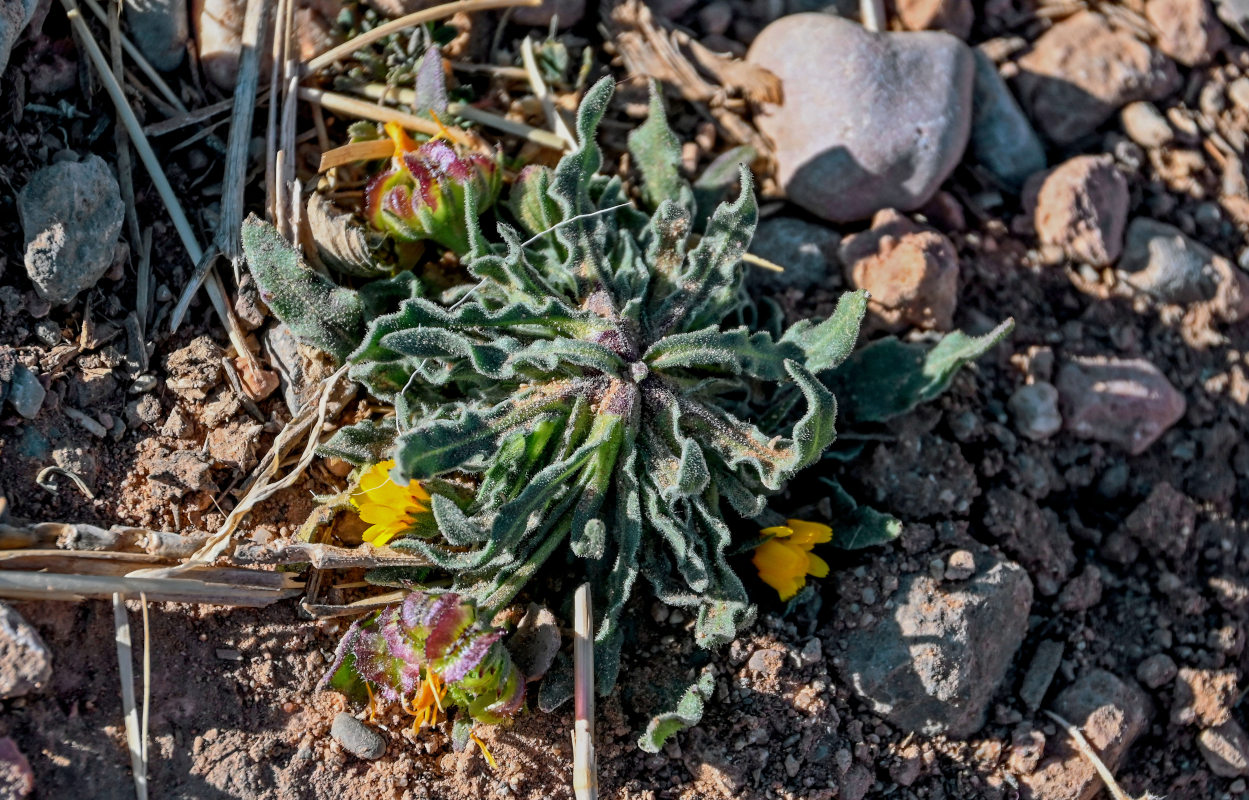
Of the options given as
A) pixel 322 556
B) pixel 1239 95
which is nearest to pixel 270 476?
pixel 322 556

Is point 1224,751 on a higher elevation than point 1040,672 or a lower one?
lower

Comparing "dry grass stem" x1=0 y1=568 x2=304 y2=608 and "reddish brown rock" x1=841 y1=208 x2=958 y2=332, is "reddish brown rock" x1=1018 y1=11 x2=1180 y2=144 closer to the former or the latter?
"reddish brown rock" x1=841 y1=208 x2=958 y2=332

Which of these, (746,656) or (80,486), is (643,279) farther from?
(80,486)

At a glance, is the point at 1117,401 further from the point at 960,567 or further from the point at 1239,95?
the point at 1239,95

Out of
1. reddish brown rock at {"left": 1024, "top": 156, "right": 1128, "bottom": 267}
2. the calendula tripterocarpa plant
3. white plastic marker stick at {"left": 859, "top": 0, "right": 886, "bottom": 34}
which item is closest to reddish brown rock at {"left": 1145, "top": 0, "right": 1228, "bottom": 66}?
reddish brown rock at {"left": 1024, "top": 156, "right": 1128, "bottom": 267}

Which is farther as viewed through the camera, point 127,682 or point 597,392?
point 597,392

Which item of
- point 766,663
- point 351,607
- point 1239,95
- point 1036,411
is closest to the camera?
point 351,607

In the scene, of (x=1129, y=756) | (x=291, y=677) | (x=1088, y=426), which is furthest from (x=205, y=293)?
(x=1129, y=756)
